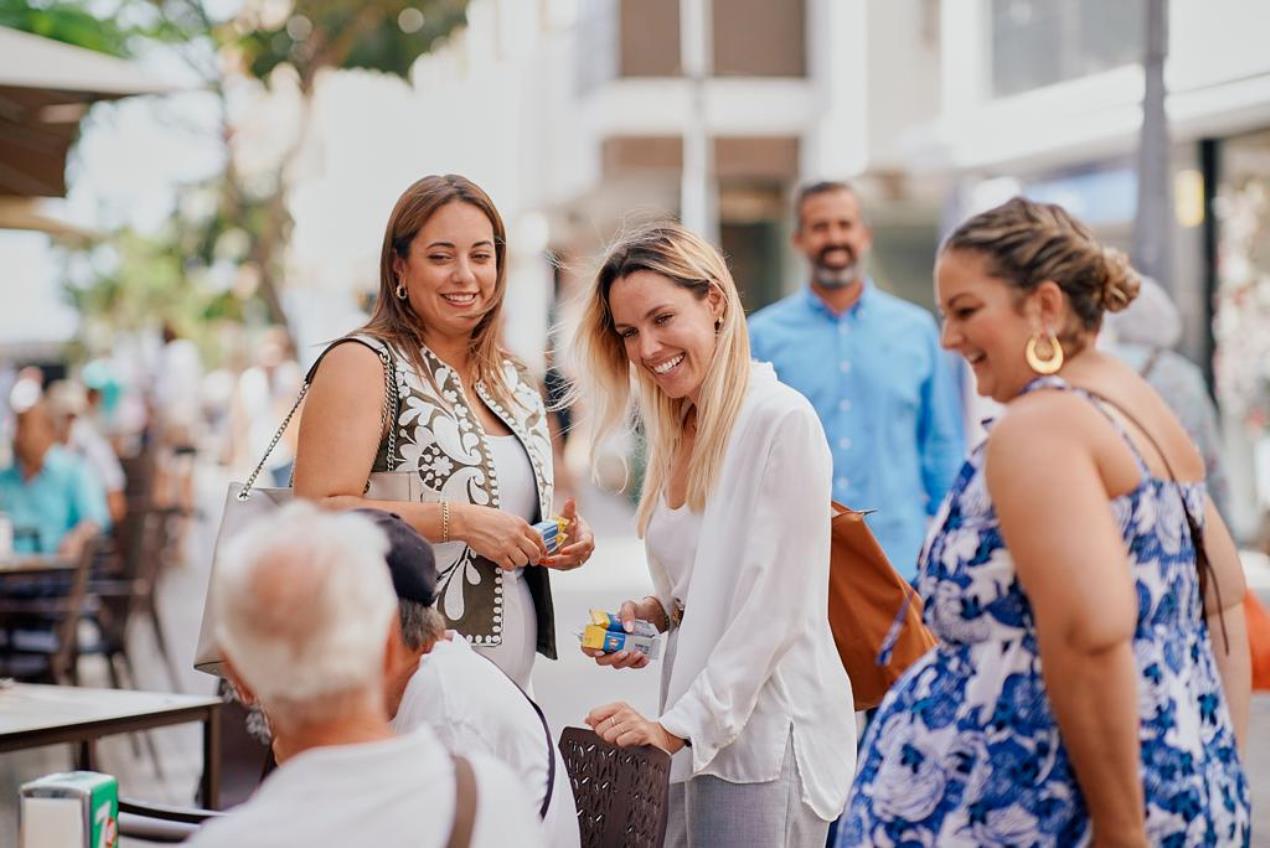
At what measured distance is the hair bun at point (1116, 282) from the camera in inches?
112

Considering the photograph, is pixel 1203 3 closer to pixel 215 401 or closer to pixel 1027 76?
pixel 1027 76

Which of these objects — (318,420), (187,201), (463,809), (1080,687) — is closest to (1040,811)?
(1080,687)

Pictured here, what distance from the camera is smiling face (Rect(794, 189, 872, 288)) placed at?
22.8 feet

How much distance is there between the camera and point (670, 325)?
3.68 metres

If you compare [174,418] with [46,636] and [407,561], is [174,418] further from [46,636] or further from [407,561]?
[407,561]

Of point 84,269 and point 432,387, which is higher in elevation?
point 84,269

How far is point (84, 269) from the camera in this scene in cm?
5725

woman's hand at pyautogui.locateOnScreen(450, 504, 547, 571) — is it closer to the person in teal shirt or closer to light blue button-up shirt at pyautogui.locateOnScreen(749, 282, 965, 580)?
light blue button-up shirt at pyautogui.locateOnScreen(749, 282, 965, 580)

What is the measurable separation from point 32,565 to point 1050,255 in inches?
298

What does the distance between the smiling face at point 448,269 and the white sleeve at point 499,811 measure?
1.83m

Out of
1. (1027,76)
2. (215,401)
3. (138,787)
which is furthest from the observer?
(215,401)

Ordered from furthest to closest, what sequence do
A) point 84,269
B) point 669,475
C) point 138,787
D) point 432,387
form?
point 84,269, point 138,787, point 432,387, point 669,475

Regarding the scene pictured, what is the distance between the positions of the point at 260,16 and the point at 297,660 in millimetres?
17012

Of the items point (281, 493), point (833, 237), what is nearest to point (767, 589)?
point (281, 493)
